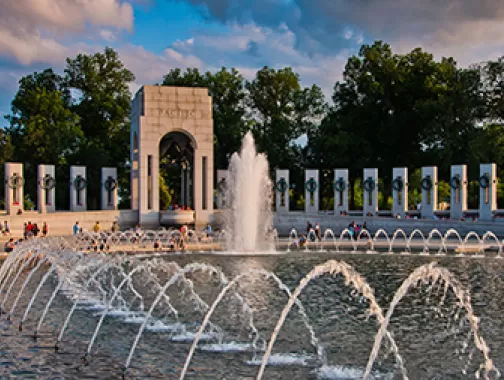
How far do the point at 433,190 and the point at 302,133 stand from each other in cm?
1986

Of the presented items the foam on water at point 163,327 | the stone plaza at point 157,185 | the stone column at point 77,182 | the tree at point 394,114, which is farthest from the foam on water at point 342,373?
the tree at point 394,114

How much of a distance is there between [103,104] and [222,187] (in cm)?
1496

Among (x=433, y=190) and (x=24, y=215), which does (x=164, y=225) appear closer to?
(x=24, y=215)

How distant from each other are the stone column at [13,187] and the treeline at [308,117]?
10.5 m

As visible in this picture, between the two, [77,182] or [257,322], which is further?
[77,182]

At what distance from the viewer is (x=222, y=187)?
4362 cm

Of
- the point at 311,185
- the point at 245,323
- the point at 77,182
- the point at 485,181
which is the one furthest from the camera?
the point at 311,185

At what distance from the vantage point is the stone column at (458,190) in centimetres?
3428

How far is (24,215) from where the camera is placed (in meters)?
35.5

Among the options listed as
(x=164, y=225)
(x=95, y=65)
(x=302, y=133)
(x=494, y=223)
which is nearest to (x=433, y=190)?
(x=494, y=223)

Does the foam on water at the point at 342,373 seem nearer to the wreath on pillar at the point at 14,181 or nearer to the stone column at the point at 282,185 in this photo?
the wreath on pillar at the point at 14,181

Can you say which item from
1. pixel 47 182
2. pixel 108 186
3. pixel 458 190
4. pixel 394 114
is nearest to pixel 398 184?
pixel 458 190

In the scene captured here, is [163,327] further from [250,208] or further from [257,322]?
[250,208]

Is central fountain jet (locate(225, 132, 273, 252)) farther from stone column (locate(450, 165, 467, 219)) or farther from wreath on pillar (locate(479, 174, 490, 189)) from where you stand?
wreath on pillar (locate(479, 174, 490, 189))
